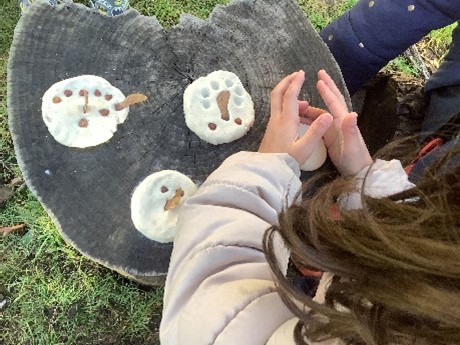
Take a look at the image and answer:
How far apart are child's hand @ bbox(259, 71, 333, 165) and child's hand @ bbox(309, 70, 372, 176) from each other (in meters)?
0.06

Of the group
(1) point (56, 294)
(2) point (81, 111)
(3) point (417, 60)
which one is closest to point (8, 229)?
(1) point (56, 294)

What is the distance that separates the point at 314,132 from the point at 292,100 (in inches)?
3.1

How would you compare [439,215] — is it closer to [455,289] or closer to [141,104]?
[455,289]

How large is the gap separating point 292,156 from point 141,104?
339 millimetres

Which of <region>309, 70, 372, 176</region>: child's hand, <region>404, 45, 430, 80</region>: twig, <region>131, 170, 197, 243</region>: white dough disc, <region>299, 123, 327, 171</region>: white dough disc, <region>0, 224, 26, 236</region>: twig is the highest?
<region>309, 70, 372, 176</region>: child's hand

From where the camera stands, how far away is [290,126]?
3.71ft

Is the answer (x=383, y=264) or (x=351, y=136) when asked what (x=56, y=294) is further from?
(x=383, y=264)

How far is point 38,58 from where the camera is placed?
119 centimetres

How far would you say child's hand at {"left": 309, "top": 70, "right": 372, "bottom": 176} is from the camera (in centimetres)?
119

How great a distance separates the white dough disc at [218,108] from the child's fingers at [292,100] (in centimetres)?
12

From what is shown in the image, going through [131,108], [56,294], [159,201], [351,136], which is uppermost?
[351,136]

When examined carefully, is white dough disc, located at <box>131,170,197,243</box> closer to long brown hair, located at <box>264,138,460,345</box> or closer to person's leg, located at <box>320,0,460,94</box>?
long brown hair, located at <box>264,138,460,345</box>

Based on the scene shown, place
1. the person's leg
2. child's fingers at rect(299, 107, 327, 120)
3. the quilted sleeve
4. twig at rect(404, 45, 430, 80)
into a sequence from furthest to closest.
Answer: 1. twig at rect(404, 45, 430, 80)
2. the person's leg
3. child's fingers at rect(299, 107, 327, 120)
4. the quilted sleeve

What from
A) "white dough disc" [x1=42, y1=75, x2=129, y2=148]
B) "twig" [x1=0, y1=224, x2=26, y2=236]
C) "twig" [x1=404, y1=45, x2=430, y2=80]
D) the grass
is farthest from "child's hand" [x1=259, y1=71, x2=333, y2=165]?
"twig" [x1=404, y1=45, x2=430, y2=80]
